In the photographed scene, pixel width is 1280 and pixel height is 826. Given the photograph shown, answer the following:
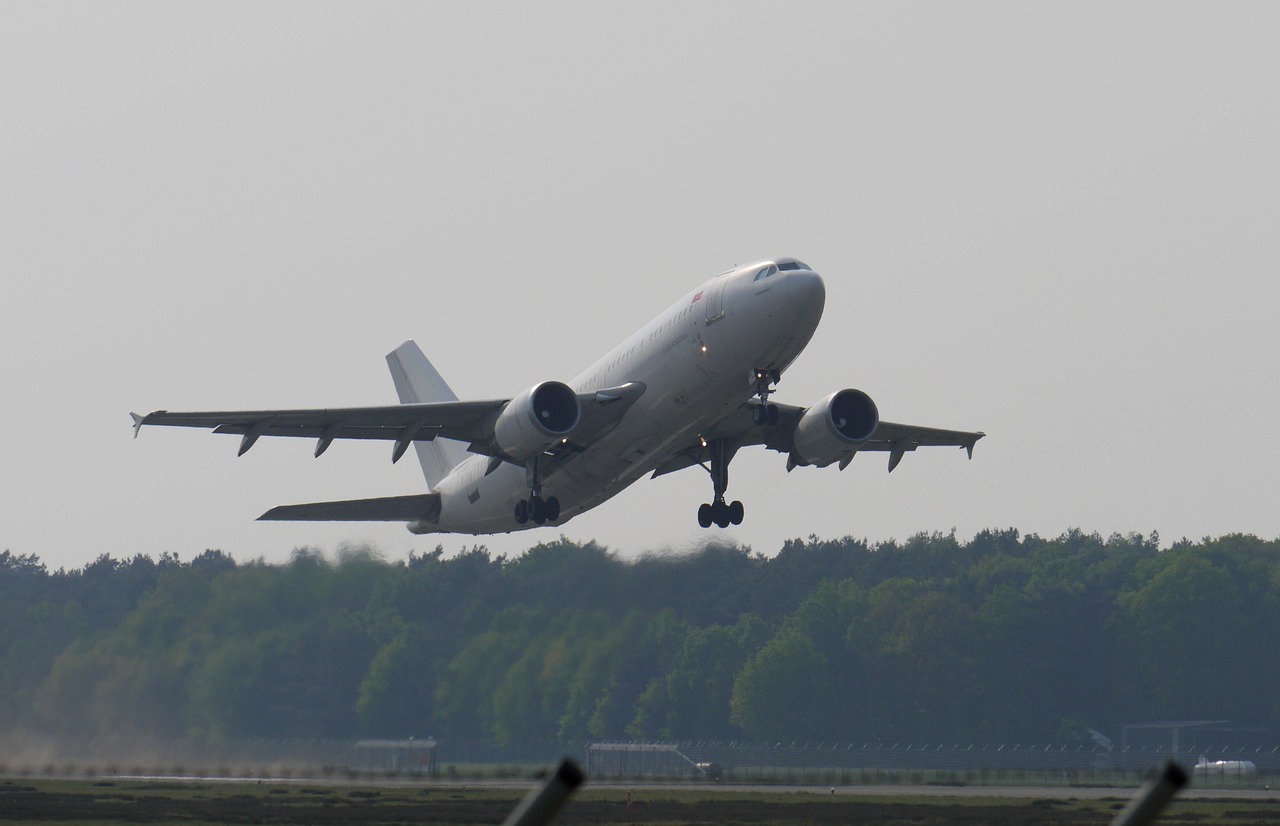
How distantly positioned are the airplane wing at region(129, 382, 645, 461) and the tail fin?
281 inches

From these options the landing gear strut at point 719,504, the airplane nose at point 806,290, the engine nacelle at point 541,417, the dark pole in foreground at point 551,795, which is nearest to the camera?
the dark pole in foreground at point 551,795

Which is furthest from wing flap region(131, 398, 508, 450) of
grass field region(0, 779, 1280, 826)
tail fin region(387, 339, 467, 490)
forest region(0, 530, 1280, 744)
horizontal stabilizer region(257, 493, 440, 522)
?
forest region(0, 530, 1280, 744)

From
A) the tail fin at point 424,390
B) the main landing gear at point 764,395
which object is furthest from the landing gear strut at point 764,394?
the tail fin at point 424,390

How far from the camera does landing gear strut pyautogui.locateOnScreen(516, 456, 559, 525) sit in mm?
38062

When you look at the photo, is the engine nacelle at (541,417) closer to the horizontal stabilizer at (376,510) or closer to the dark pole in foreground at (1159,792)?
the horizontal stabilizer at (376,510)

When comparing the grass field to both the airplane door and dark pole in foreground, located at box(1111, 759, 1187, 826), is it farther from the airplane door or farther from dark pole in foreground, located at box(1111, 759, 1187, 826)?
dark pole in foreground, located at box(1111, 759, 1187, 826)

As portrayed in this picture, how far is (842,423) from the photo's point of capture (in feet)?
126

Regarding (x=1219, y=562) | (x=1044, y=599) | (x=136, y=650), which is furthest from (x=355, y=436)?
(x=1219, y=562)

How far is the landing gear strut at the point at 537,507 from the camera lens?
125ft

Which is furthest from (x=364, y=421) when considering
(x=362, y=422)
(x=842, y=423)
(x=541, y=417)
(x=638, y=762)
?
(x=638, y=762)

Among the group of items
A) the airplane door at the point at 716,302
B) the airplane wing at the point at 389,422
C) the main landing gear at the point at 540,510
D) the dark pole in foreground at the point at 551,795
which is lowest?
the dark pole in foreground at the point at 551,795

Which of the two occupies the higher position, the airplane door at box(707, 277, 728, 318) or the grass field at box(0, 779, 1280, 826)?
the airplane door at box(707, 277, 728, 318)

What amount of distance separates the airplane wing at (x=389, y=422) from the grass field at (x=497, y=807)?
8.02 metres

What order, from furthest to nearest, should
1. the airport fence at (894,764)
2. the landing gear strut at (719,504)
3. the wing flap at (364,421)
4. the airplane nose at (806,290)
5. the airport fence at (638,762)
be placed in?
the airport fence at (894,764)
the airport fence at (638,762)
the landing gear strut at (719,504)
the wing flap at (364,421)
the airplane nose at (806,290)
